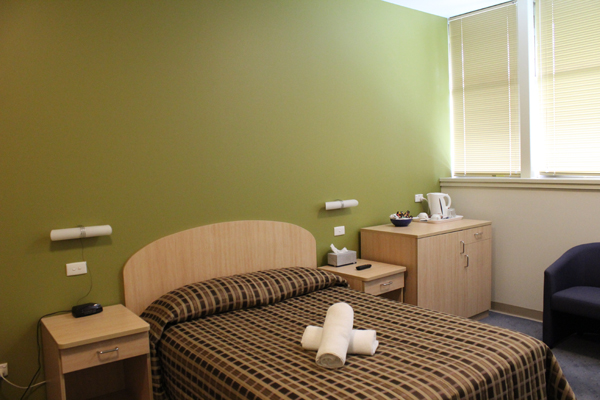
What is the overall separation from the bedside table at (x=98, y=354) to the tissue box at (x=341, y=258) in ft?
5.11

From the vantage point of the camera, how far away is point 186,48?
292cm

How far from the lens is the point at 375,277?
127 inches

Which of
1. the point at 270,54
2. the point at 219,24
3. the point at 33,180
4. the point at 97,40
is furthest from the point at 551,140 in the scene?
the point at 33,180

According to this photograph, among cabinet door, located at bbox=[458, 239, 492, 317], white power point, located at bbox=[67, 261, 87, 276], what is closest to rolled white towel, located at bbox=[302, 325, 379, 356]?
white power point, located at bbox=[67, 261, 87, 276]

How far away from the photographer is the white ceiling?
4.05 metres

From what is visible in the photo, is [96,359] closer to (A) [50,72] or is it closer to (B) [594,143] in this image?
(A) [50,72]

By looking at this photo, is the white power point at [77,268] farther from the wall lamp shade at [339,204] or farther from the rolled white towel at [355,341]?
the wall lamp shade at [339,204]

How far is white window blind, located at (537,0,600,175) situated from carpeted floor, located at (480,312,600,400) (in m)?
1.26

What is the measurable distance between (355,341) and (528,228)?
250 centimetres

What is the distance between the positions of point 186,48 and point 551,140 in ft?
9.70

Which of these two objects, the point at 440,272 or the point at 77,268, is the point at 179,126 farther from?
the point at 440,272

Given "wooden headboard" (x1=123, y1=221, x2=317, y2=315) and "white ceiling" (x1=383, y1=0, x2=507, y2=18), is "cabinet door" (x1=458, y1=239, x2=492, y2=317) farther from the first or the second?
"white ceiling" (x1=383, y1=0, x2=507, y2=18)

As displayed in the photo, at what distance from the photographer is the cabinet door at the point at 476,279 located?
3805 mm

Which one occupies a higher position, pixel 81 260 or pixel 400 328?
pixel 81 260
